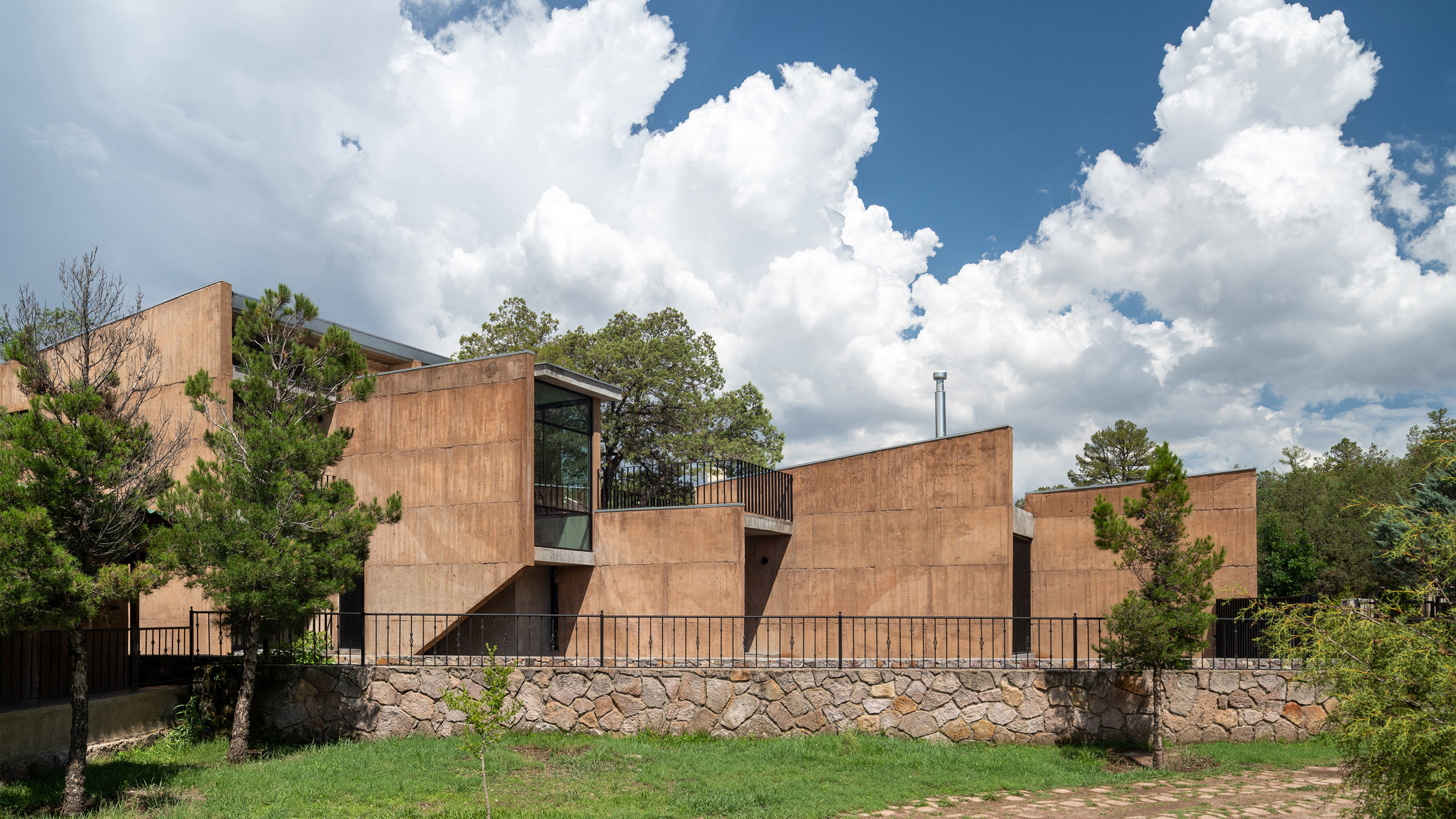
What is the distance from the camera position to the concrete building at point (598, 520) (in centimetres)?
1628

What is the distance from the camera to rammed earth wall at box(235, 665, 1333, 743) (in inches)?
539

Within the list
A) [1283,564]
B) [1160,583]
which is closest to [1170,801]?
[1160,583]

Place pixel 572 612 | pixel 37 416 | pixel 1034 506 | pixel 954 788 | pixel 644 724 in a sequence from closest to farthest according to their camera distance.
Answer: pixel 37 416, pixel 954 788, pixel 644 724, pixel 572 612, pixel 1034 506

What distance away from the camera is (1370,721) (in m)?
6.74

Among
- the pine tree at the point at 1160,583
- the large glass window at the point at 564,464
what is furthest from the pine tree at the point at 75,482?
the pine tree at the point at 1160,583

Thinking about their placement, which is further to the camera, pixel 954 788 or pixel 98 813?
pixel 954 788

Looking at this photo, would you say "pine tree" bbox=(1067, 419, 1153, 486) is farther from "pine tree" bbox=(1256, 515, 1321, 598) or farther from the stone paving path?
the stone paving path

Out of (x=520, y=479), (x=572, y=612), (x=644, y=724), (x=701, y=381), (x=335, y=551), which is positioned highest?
(x=701, y=381)

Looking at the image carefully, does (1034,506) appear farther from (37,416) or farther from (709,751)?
(37,416)

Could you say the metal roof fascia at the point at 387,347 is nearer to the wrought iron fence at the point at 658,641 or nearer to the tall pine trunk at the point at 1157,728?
the wrought iron fence at the point at 658,641

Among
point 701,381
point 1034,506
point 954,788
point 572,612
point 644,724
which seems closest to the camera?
point 954,788

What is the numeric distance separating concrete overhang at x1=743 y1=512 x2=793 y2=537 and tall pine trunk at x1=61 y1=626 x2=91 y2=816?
1009cm

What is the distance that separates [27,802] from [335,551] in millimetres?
4214

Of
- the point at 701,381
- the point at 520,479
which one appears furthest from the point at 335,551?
the point at 701,381
